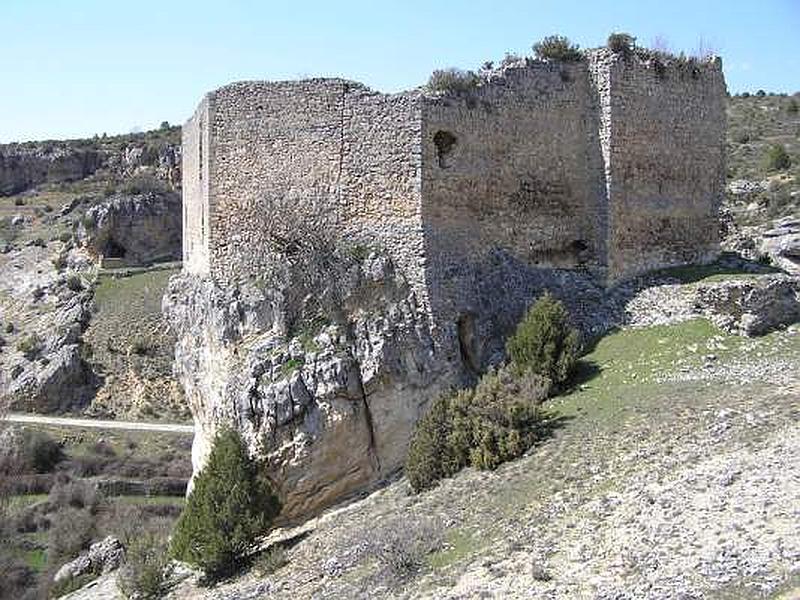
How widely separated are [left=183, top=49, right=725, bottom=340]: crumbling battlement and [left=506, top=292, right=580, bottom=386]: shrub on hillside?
1479 mm

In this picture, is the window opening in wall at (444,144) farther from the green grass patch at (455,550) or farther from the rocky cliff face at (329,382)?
the green grass patch at (455,550)

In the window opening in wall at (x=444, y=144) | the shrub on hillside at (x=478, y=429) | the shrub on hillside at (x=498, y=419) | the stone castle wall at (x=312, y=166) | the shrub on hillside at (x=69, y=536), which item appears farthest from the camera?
the shrub on hillside at (x=69, y=536)

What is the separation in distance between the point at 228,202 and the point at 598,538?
10321 mm

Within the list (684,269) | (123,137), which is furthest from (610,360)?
(123,137)

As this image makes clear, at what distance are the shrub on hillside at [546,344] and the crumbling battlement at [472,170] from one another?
4.85ft

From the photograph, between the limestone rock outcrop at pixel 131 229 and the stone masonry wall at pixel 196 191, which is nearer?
the stone masonry wall at pixel 196 191

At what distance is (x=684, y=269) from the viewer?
1888cm

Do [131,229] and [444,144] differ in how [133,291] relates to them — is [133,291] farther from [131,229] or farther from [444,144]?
[444,144]

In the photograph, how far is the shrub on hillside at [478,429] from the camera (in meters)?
14.4

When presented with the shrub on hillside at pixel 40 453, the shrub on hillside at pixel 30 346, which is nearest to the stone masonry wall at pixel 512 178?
the shrub on hillside at pixel 40 453

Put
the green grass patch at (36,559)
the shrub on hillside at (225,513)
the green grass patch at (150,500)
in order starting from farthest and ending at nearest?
the green grass patch at (150,500) → the green grass patch at (36,559) → the shrub on hillside at (225,513)

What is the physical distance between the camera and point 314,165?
57.3 ft

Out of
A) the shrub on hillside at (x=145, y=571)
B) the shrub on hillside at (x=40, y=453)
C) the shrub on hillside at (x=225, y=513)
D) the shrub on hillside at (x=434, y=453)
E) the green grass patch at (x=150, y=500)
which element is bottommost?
the green grass patch at (x=150, y=500)

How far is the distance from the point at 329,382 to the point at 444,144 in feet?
16.3
